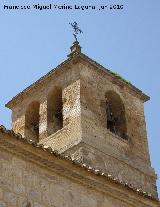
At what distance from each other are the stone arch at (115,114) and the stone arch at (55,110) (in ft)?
4.32

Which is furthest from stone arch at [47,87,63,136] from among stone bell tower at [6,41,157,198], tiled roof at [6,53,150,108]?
tiled roof at [6,53,150,108]

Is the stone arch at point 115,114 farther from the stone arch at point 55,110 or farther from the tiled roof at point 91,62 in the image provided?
the stone arch at point 55,110

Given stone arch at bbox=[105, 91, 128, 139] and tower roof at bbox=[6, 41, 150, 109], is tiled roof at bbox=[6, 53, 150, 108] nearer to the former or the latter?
tower roof at bbox=[6, 41, 150, 109]

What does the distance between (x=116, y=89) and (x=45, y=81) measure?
208 centimetres

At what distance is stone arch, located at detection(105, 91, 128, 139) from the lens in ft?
47.6

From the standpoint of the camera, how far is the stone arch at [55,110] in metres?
14.3

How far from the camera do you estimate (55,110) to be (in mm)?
14758

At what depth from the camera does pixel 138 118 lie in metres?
15.1

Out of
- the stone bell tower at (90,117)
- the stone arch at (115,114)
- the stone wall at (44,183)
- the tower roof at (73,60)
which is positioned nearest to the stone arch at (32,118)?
the stone bell tower at (90,117)

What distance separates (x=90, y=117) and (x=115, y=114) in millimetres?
1688

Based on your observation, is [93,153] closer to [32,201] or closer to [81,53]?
[81,53]

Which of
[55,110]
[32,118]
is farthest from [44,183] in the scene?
[32,118]

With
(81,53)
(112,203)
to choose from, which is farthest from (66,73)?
(112,203)

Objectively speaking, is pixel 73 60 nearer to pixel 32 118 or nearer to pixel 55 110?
pixel 55 110
